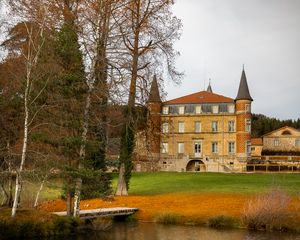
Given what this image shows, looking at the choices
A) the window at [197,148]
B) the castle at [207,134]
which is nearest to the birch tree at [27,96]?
the castle at [207,134]

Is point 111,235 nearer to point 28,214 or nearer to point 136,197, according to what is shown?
point 28,214

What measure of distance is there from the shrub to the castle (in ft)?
100

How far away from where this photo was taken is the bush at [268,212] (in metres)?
20.8

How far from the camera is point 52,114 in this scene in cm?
1920

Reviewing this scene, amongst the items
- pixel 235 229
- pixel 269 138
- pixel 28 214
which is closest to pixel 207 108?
pixel 269 138

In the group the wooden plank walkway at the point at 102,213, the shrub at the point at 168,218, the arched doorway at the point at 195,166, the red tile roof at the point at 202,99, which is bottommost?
the shrub at the point at 168,218

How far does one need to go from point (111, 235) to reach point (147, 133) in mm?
9410

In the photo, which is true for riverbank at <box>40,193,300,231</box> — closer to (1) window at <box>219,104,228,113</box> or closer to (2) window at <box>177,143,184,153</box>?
(1) window at <box>219,104,228,113</box>

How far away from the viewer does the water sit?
19.0 metres

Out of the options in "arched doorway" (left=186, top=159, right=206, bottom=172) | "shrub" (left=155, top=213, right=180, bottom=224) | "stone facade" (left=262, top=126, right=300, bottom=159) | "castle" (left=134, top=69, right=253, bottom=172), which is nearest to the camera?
"shrub" (left=155, top=213, right=180, bottom=224)

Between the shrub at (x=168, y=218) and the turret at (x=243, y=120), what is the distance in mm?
33720

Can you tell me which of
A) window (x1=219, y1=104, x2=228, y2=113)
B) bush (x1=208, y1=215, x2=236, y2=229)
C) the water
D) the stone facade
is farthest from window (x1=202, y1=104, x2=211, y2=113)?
the water

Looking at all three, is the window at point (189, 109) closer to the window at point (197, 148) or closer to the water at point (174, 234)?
the window at point (197, 148)

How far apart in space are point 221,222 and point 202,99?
37936mm
